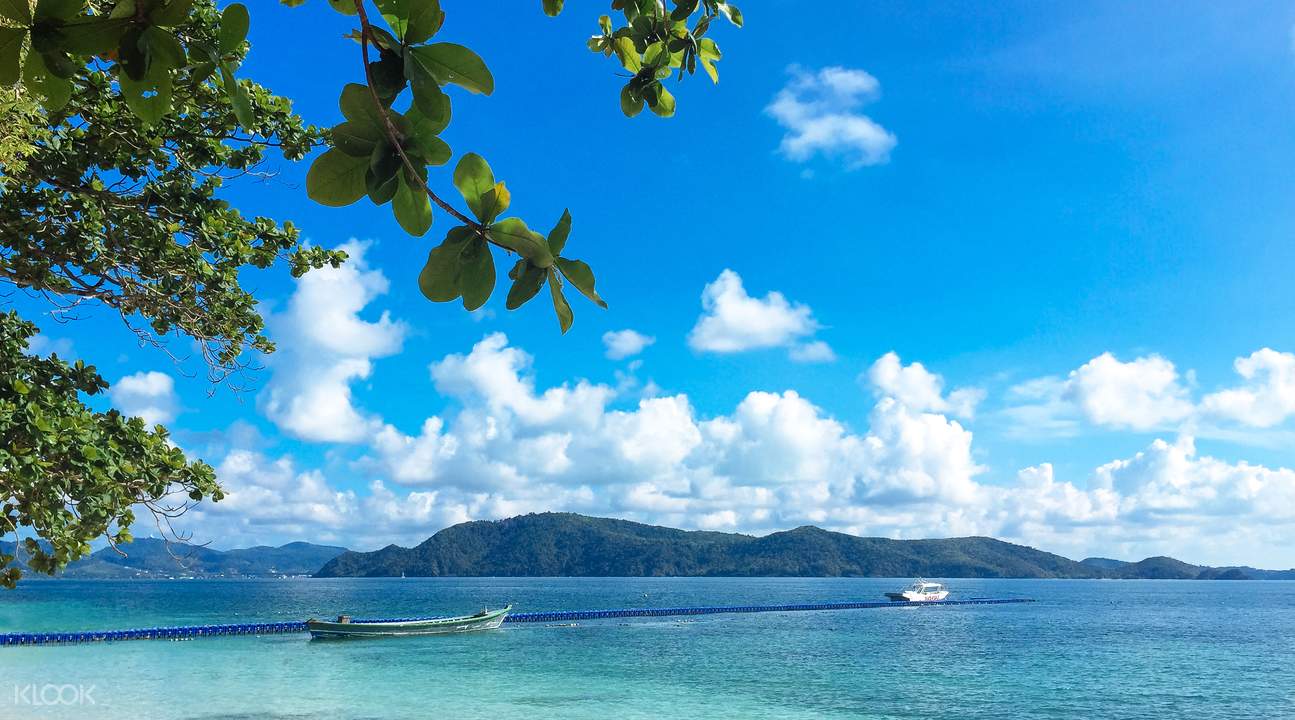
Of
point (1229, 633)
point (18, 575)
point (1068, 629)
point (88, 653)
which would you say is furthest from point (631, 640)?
point (1229, 633)

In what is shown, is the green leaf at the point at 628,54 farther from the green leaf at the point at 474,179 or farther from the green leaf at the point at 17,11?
the green leaf at the point at 17,11

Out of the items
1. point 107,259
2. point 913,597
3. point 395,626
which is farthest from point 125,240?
point 913,597

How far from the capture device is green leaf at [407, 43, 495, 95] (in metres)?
1.01

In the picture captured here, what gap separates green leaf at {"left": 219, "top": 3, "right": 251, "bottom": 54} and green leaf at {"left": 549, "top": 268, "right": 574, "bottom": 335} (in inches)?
18.7

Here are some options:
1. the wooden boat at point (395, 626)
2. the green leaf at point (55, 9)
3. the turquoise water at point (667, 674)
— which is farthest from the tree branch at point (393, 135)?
the wooden boat at point (395, 626)

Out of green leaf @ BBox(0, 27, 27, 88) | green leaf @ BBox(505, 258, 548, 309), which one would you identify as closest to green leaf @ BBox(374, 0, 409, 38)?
green leaf @ BBox(505, 258, 548, 309)

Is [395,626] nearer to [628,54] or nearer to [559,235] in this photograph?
[628,54]

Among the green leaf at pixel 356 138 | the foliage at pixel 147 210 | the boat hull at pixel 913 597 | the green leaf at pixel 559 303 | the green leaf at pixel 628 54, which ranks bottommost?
the boat hull at pixel 913 597

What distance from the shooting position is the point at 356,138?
1032mm

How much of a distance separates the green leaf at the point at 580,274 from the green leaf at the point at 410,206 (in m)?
0.20

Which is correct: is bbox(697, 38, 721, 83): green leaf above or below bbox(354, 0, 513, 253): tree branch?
above

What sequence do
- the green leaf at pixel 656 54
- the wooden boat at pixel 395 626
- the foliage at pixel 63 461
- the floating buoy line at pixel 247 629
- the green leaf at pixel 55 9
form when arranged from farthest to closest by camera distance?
the wooden boat at pixel 395 626 < the floating buoy line at pixel 247 629 < the foliage at pixel 63 461 < the green leaf at pixel 656 54 < the green leaf at pixel 55 9

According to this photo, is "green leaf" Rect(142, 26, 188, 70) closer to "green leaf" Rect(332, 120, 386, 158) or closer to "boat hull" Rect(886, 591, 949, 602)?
"green leaf" Rect(332, 120, 386, 158)

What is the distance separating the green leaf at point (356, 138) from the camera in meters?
1.02
